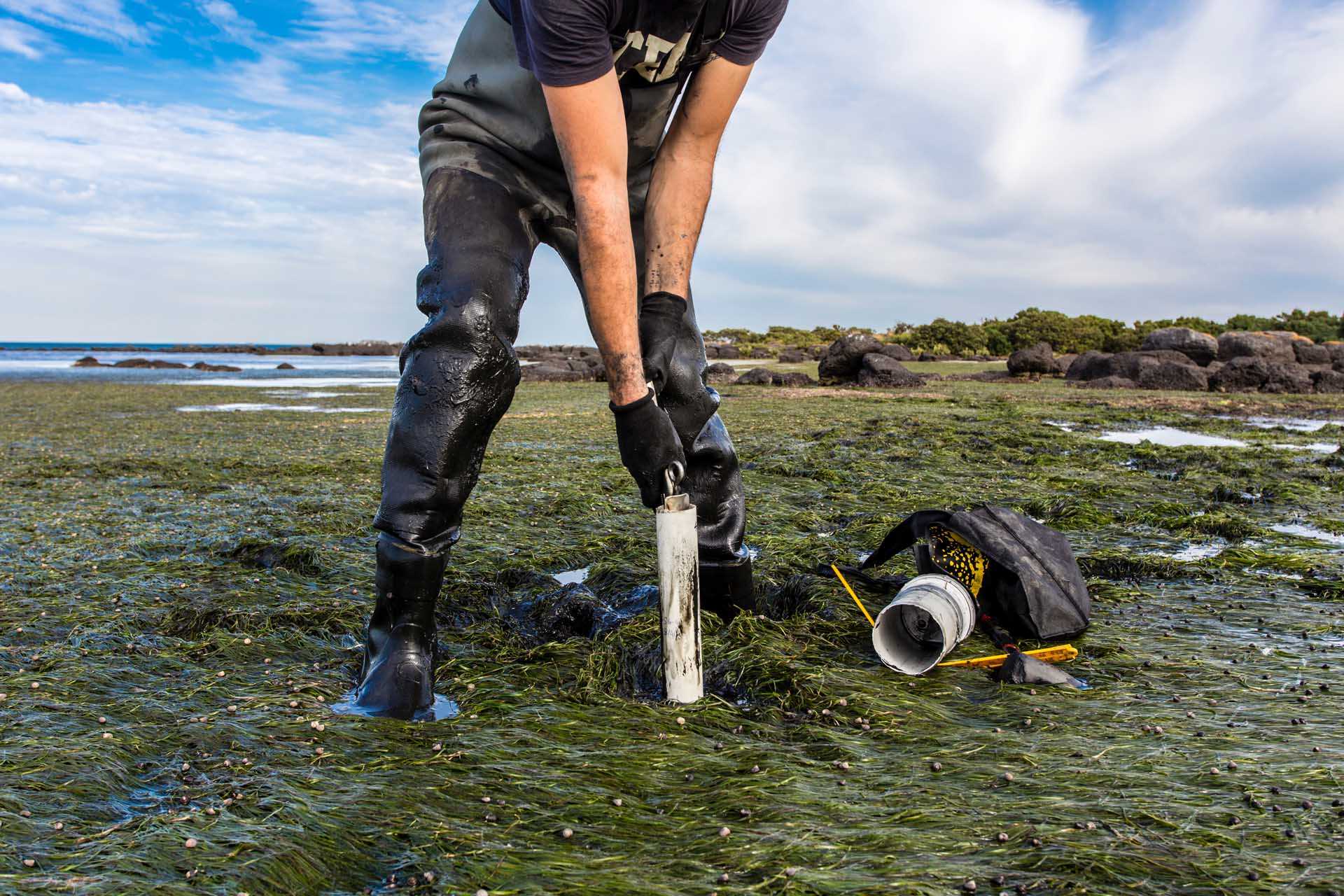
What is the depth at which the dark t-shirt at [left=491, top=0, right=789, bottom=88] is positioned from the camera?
2404 mm

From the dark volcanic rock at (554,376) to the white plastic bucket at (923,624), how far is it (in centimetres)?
2384

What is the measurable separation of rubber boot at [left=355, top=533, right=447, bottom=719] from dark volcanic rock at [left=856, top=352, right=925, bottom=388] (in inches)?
840

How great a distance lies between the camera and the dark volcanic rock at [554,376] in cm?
2678

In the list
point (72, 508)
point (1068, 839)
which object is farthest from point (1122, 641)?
point (72, 508)

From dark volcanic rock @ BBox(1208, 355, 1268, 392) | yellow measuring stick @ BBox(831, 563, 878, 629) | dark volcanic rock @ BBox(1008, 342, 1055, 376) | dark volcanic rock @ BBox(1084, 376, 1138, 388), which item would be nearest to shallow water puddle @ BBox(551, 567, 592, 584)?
yellow measuring stick @ BBox(831, 563, 878, 629)

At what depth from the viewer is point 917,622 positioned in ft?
10.4

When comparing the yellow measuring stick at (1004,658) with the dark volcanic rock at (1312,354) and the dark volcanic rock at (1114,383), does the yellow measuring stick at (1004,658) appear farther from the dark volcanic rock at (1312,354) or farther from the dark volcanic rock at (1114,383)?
the dark volcanic rock at (1312,354)

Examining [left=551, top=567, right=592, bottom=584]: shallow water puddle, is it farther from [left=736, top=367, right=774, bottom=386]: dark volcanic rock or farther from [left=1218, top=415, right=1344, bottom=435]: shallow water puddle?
[left=736, top=367, right=774, bottom=386]: dark volcanic rock

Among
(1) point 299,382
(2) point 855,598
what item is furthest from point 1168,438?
(1) point 299,382

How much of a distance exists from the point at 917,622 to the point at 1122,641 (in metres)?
0.82

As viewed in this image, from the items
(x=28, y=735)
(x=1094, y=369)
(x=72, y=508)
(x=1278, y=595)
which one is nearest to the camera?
(x=28, y=735)

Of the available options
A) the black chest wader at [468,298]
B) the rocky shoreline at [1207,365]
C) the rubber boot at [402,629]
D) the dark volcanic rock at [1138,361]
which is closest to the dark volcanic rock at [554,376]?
the rocky shoreline at [1207,365]

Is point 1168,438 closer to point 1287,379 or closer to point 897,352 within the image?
point 1287,379

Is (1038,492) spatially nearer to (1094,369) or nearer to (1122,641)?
(1122,641)
